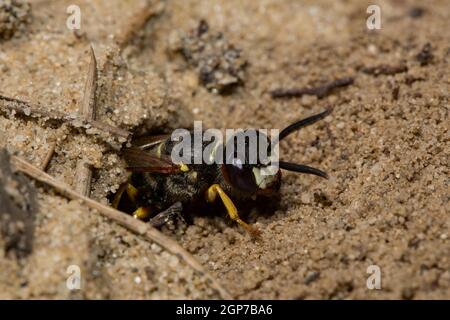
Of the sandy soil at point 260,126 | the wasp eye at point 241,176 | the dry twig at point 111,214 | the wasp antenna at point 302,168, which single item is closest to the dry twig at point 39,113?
the sandy soil at point 260,126

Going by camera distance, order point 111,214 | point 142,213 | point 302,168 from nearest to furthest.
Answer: point 111,214
point 302,168
point 142,213

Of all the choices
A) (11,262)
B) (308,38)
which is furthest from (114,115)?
(308,38)

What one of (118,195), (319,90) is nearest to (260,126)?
(319,90)

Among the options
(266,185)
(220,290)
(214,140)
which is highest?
(214,140)

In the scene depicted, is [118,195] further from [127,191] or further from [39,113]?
[39,113]

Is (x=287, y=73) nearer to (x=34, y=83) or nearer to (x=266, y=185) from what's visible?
(x=266, y=185)

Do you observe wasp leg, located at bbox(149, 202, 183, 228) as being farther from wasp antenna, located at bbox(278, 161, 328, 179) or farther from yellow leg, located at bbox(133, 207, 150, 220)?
wasp antenna, located at bbox(278, 161, 328, 179)

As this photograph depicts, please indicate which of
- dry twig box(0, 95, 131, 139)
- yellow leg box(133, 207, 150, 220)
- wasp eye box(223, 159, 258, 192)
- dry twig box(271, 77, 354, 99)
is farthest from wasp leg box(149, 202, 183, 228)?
dry twig box(271, 77, 354, 99)
